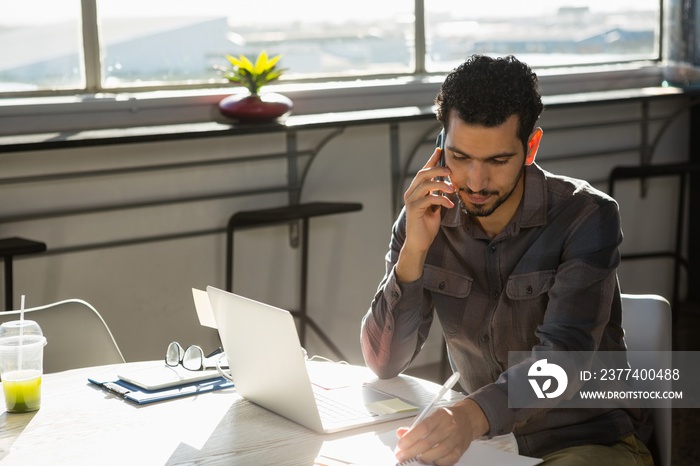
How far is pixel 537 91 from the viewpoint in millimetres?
1880

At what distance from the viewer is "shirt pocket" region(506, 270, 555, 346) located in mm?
1876

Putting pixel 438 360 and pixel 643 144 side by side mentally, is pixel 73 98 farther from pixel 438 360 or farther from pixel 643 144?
pixel 643 144

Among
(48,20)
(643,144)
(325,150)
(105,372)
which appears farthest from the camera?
(643,144)

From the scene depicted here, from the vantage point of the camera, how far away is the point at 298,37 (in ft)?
13.2

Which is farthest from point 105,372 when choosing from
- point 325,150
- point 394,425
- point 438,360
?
point 438,360

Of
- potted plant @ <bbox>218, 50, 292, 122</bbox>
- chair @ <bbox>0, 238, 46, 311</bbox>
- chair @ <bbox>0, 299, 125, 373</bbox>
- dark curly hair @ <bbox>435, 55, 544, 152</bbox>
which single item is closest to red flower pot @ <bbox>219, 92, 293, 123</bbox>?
potted plant @ <bbox>218, 50, 292, 122</bbox>

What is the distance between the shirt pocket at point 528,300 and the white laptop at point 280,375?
29 centimetres

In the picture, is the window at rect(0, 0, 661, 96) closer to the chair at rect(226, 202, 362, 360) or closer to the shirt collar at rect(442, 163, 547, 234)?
the chair at rect(226, 202, 362, 360)

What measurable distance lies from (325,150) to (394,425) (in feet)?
7.80

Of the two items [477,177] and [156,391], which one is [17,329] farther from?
[477,177]

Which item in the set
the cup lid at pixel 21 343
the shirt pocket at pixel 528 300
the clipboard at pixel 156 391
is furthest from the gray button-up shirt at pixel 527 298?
the cup lid at pixel 21 343

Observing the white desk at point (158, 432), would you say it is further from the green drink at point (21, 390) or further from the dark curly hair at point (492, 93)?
the dark curly hair at point (492, 93)

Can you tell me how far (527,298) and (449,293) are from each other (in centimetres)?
17

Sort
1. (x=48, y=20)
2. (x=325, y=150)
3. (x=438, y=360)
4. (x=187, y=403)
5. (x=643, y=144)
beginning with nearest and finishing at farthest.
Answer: (x=187, y=403) → (x=48, y=20) → (x=325, y=150) → (x=438, y=360) → (x=643, y=144)
